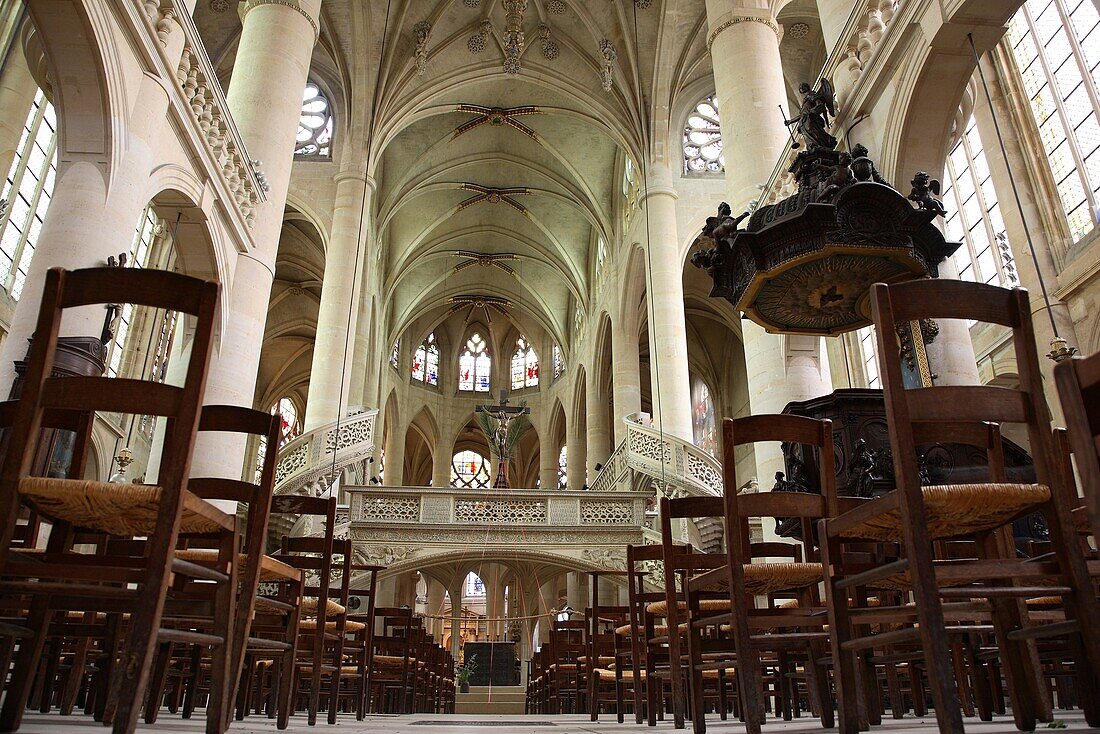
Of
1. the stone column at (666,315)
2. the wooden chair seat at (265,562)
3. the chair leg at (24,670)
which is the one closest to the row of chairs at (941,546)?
the wooden chair seat at (265,562)

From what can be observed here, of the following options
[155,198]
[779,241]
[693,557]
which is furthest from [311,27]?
[693,557]

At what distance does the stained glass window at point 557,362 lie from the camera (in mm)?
29656

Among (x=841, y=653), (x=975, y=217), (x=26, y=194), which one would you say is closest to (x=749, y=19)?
(x=975, y=217)

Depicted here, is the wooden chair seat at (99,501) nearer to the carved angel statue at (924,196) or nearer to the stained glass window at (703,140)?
the carved angel statue at (924,196)

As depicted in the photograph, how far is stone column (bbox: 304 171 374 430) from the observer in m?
14.9

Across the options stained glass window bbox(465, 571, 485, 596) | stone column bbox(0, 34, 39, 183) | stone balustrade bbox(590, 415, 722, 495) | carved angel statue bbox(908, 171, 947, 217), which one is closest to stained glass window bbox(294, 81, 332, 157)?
stone column bbox(0, 34, 39, 183)

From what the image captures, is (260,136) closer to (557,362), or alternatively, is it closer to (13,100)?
(13,100)

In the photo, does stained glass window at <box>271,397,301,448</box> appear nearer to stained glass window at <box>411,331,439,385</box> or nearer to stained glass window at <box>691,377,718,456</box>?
stained glass window at <box>411,331,439,385</box>

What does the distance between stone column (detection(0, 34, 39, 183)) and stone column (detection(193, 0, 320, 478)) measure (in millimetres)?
3098

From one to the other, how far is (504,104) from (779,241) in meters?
15.5

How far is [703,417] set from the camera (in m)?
25.0

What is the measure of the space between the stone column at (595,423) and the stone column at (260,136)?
44.2 ft

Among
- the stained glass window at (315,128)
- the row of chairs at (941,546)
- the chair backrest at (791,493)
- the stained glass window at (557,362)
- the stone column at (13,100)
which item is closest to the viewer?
the row of chairs at (941,546)

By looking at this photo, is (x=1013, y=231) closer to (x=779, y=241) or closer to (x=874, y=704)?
(x=779, y=241)
